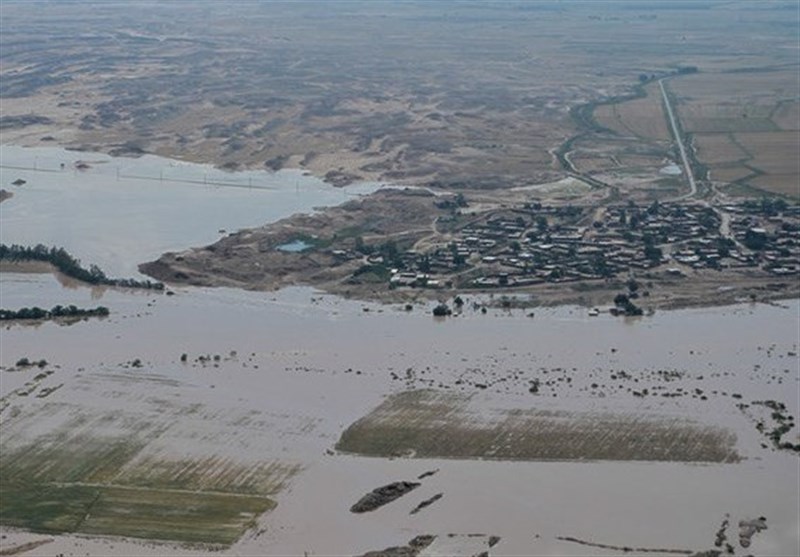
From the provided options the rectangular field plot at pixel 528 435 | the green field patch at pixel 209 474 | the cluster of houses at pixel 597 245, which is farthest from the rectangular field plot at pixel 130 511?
the cluster of houses at pixel 597 245

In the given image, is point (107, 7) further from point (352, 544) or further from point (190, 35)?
point (352, 544)

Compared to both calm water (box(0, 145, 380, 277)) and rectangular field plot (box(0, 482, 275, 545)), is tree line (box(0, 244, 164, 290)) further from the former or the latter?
rectangular field plot (box(0, 482, 275, 545))

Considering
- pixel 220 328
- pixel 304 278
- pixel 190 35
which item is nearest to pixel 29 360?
pixel 220 328

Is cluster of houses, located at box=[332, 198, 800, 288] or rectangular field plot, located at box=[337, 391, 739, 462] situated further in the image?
cluster of houses, located at box=[332, 198, 800, 288]

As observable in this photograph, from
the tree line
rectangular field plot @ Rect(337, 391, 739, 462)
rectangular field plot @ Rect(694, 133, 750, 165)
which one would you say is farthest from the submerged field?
rectangular field plot @ Rect(694, 133, 750, 165)

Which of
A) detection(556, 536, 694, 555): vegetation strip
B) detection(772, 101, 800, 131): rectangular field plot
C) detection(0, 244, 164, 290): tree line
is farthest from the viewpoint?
detection(772, 101, 800, 131): rectangular field plot

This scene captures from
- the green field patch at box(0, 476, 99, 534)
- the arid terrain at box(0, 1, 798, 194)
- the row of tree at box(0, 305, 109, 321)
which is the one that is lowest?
the arid terrain at box(0, 1, 798, 194)

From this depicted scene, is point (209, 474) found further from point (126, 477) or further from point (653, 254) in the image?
point (653, 254)
